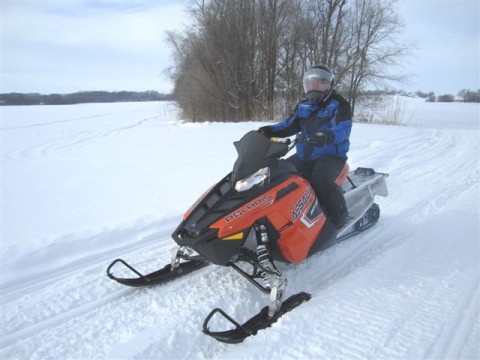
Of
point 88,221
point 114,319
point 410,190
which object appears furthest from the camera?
point 410,190

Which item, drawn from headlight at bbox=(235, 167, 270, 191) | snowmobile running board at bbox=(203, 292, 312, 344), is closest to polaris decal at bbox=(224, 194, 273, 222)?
headlight at bbox=(235, 167, 270, 191)

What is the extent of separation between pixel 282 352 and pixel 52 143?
37.7ft

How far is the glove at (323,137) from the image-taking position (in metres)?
2.87

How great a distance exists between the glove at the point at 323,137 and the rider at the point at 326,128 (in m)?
0.11

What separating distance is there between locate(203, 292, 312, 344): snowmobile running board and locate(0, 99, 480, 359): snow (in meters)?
0.06

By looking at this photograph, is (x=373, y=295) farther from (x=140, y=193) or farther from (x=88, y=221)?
(x=140, y=193)

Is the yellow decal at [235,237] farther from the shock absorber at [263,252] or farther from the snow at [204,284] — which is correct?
the snow at [204,284]

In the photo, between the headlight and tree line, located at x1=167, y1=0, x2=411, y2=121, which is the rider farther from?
tree line, located at x1=167, y1=0, x2=411, y2=121

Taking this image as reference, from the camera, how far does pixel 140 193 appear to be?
511cm

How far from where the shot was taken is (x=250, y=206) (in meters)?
2.55

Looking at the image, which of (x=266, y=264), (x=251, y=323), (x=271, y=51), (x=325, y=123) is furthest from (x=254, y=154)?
(x=271, y=51)

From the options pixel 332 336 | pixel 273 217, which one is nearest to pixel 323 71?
pixel 273 217

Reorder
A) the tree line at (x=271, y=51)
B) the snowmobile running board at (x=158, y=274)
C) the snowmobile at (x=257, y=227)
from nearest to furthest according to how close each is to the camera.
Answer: the snowmobile at (x=257, y=227) → the snowmobile running board at (x=158, y=274) → the tree line at (x=271, y=51)

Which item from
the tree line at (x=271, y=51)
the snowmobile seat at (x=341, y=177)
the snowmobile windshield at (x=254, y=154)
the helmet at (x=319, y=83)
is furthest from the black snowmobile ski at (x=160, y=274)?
the tree line at (x=271, y=51)
